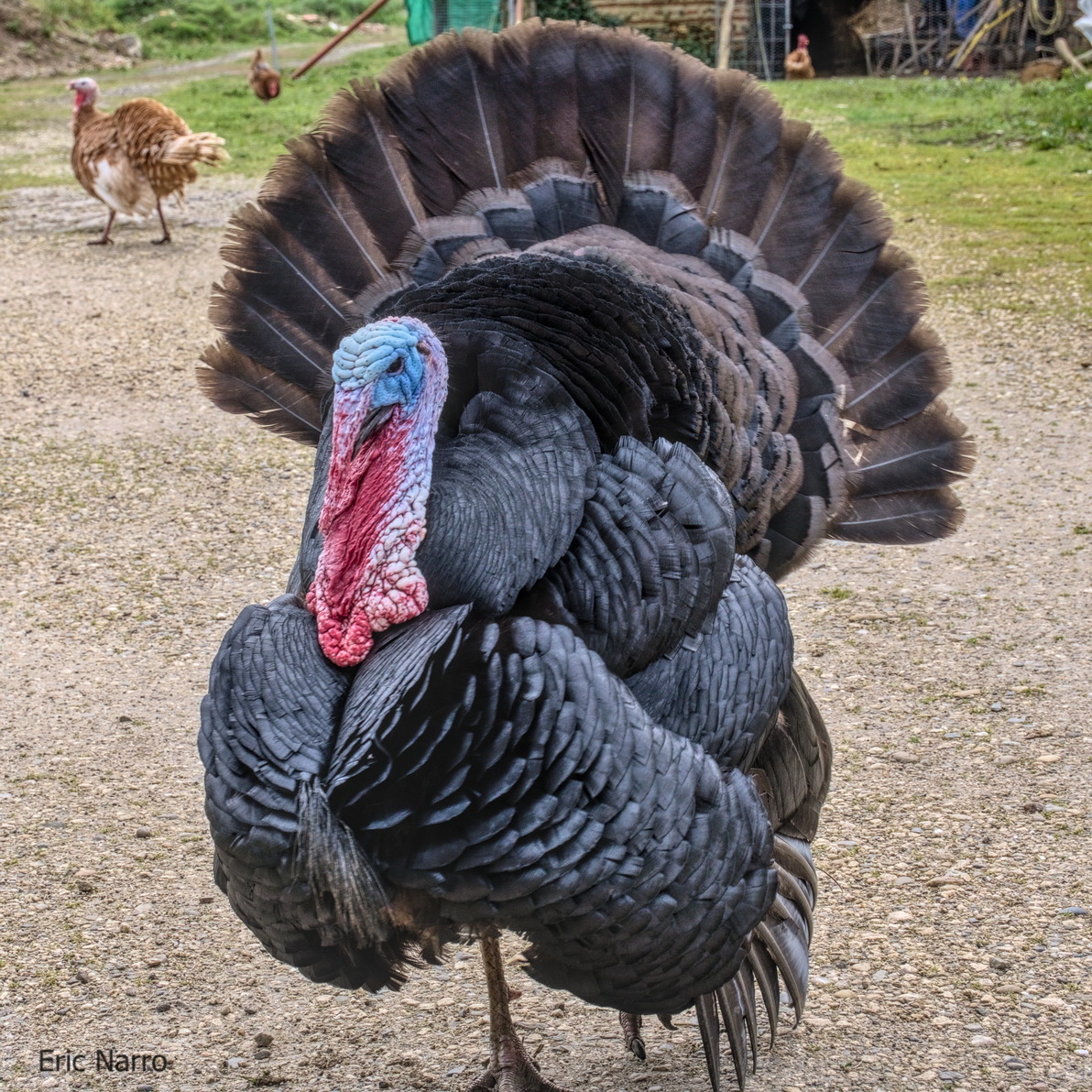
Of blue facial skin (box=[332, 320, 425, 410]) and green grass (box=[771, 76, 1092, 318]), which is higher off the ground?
blue facial skin (box=[332, 320, 425, 410])

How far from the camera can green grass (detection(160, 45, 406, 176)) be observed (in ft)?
53.8

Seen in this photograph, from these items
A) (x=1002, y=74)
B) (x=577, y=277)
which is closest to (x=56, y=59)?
(x=1002, y=74)

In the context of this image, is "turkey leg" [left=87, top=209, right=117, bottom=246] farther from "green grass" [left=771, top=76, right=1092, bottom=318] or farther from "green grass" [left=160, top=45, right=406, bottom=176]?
"green grass" [left=771, top=76, right=1092, bottom=318]

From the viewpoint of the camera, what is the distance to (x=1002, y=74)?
72.4 ft

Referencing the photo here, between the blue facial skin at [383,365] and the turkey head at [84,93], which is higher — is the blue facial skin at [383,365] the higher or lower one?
the higher one

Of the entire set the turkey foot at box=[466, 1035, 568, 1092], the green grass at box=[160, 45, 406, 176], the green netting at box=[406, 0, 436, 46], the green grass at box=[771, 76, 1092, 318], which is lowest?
the green grass at box=[160, 45, 406, 176]

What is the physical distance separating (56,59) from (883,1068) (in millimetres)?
31268

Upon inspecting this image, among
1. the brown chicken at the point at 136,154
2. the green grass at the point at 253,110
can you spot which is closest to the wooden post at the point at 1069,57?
the green grass at the point at 253,110

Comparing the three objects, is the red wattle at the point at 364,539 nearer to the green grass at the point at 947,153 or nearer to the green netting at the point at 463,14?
the green grass at the point at 947,153

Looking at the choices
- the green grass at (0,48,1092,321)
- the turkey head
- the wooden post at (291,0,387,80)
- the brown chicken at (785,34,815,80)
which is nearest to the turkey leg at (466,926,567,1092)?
the green grass at (0,48,1092,321)

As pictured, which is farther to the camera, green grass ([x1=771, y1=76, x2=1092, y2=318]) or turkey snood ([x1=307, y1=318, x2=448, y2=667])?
green grass ([x1=771, y1=76, x2=1092, y2=318])

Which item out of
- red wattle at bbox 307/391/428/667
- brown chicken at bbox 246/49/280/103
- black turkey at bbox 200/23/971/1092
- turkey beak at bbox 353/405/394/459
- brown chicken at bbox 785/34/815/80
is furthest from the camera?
brown chicken at bbox 785/34/815/80

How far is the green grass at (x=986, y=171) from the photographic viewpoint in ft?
31.8

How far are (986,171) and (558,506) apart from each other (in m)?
11.8
